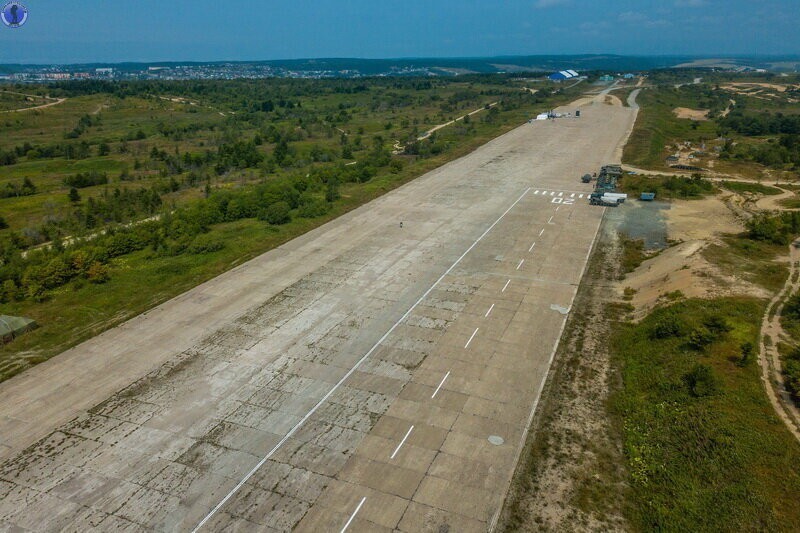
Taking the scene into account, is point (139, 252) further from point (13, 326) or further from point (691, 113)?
point (691, 113)

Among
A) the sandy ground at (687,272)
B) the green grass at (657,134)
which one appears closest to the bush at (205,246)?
the sandy ground at (687,272)

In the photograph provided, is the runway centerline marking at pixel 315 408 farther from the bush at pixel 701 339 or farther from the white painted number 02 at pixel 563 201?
the white painted number 02 at pixel 563 201

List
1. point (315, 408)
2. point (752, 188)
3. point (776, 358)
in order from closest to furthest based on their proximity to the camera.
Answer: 1. point (315, 408)
2. point (776, 358)
3. point (752, 188)

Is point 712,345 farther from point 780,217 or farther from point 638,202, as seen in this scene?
point 638,202

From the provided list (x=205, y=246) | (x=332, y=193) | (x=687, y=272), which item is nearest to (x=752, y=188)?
(x=687, y=272)

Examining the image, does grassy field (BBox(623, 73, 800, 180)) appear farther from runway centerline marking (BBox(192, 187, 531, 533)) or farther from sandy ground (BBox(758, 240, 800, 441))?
runway centerline marking (BBox(192, 187, 531, 533))

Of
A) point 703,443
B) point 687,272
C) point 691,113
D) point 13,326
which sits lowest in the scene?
point 13,326

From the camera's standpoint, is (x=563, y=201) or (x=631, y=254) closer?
(x=631, y=254)
